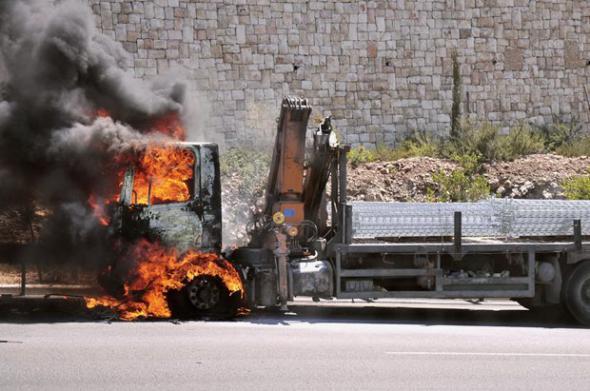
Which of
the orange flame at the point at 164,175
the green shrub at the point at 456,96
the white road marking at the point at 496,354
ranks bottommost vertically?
the white road marking at the point at 496,354

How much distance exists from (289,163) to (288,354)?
4.04m

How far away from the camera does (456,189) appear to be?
26250 millimetres

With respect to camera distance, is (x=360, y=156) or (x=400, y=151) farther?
(x=400, y=151)

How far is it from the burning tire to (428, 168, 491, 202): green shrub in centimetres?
1259

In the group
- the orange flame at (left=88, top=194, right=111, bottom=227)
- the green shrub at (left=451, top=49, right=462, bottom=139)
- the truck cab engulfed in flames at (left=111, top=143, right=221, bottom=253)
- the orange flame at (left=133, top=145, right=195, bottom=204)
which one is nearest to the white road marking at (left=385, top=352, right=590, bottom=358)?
the truck cab engulfed in flames at (left=111, top=143, right=221, bottom=253)

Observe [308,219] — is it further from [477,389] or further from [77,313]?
[477,389]

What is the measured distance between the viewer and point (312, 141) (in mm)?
14680

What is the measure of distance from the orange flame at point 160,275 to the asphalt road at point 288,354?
58cm

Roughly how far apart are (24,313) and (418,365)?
600 cm

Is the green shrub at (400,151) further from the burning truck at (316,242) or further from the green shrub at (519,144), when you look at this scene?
the burning truck at (316,242)

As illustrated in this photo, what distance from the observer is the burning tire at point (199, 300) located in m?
13.8

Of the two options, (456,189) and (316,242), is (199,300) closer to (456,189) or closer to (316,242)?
(316,242)

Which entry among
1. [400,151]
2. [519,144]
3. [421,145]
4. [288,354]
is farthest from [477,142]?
[288,354]

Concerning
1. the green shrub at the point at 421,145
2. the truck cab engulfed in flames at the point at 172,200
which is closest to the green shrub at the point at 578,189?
the green shrub at the point at 421,145
